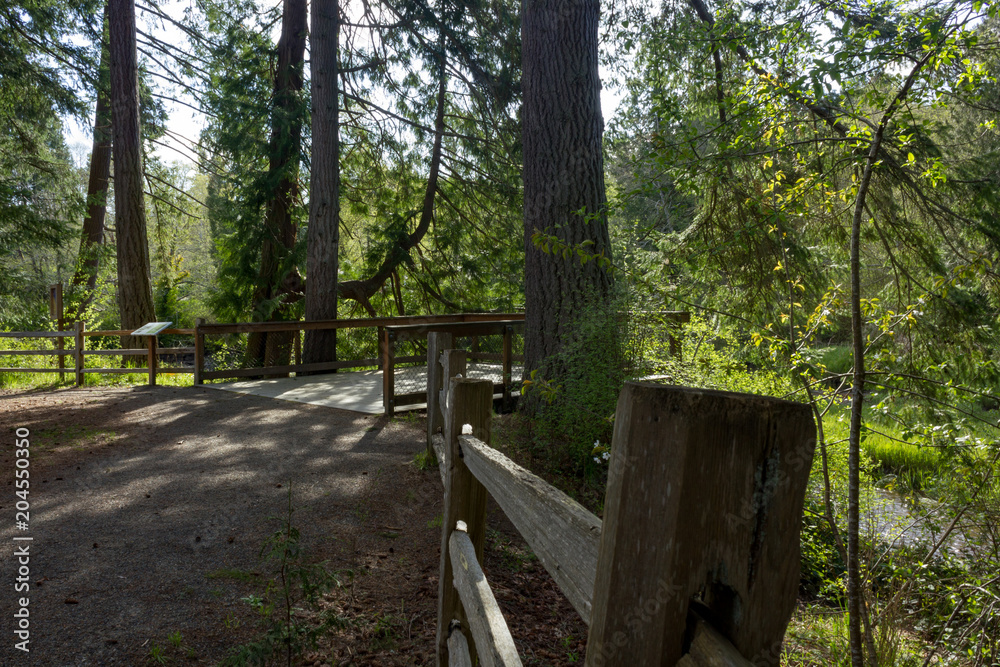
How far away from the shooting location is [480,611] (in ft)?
6.46

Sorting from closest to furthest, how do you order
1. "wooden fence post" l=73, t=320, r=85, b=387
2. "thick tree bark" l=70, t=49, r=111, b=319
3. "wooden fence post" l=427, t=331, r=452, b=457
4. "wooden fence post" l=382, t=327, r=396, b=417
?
1. "wooden fence post" l=427, t=331, r=452, b=457
2. "wooden fence post" l=382, t=327, r=396, b=417
3. "wooden fence post" l=73, t=320, r=85, b=387
4. "thick tree bark" l=70, t=49, r=111, b=319

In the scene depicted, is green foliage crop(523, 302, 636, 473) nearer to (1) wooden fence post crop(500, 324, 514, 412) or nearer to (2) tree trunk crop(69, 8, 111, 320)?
(1) wooden fence post crop(500, 324, 514, 412)

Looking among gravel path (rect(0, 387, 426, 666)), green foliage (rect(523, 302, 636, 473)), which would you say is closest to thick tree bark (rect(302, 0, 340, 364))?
gravel path (rect(0, 387, 426, 666))

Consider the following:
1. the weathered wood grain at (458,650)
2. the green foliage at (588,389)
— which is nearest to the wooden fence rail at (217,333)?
the green foliage at (588,389)

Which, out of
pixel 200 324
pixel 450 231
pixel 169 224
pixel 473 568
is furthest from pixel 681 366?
pixel 169 224

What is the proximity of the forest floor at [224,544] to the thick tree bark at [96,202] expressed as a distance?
7157mm

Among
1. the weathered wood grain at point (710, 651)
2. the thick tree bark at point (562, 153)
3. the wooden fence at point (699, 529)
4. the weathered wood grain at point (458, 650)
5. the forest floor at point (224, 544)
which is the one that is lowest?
the forest floor at point (224, 544)

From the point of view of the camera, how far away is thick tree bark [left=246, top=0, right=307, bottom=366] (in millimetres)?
12703

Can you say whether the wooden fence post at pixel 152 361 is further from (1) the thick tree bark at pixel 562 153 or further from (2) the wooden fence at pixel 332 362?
(1) the thick tree bark at pixel 562 153

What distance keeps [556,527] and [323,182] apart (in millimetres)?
11074

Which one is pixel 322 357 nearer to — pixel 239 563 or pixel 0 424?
pixel 0 424

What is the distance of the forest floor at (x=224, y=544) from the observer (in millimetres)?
3012

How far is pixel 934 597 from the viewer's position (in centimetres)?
434

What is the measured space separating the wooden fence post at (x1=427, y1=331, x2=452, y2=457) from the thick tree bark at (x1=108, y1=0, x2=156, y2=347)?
9.28m
